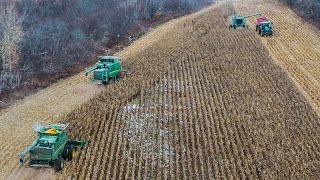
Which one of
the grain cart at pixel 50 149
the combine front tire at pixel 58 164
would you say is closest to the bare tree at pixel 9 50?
the grain cart at pixel 50 149

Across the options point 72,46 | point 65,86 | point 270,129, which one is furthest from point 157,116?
point 72,46

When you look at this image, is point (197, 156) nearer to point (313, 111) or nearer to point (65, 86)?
point (313, 111)

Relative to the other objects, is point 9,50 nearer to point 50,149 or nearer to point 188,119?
point 188,119

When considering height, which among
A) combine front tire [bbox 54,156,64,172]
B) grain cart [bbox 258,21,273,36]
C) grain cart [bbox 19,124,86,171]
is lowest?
combine front tire [bbox 54,156,64,172]

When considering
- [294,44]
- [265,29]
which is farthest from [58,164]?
[265,29]

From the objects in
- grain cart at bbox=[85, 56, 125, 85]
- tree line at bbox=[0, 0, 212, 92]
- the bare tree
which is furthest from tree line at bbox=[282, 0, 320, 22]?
the bare tree

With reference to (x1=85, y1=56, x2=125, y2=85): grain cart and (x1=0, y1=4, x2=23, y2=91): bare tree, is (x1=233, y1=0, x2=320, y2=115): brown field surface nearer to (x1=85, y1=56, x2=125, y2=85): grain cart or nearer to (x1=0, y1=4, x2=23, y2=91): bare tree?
(x1=85, y1=56, x2=125, y2=85): grain cart
